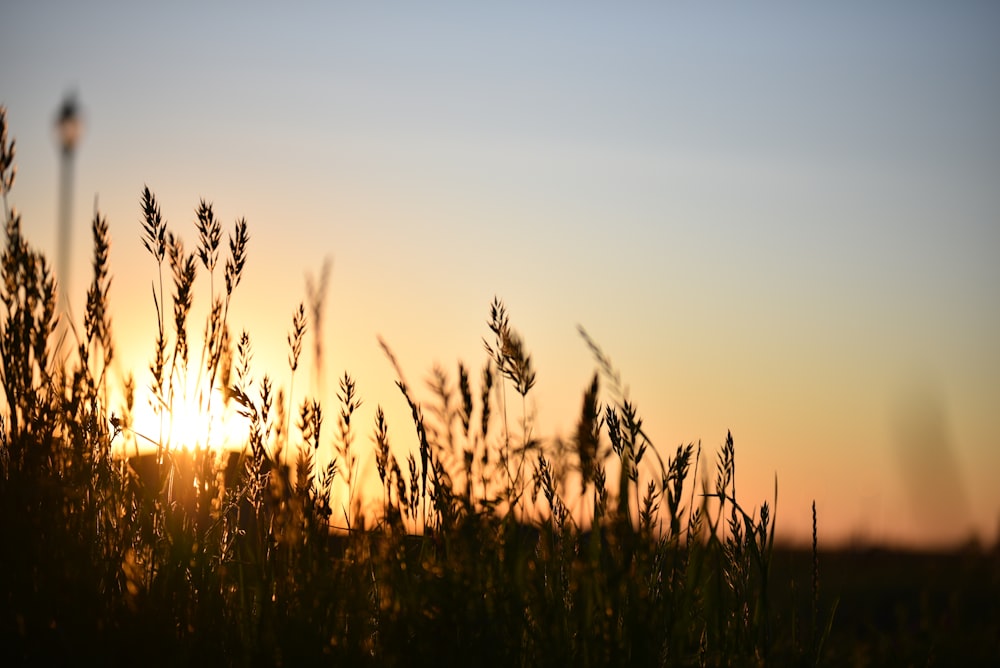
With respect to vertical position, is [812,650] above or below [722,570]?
below

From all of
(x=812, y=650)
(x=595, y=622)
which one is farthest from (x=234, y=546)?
(x=812, y=650)

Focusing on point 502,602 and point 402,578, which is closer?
point 502,602

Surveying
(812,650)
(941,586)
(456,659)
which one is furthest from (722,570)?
(941,586)

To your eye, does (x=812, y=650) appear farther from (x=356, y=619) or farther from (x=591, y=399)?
(x=356, y=619)

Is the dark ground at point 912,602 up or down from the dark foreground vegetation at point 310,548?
down

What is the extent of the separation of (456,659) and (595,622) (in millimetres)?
462

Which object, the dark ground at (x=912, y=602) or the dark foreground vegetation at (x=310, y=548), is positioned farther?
the dark ground at (x=912, y=602)

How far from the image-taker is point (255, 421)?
2268 mm

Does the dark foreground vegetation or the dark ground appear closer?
the dark foreground vegetation

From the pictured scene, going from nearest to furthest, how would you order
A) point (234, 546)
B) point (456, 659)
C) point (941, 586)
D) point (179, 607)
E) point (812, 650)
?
point (456, 659)
point (179, 607)
point (812, 650)
point (234, 546)
point (941, 586)

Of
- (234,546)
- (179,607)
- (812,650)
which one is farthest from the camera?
(234,546)

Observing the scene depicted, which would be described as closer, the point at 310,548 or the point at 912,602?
the point at 310,548

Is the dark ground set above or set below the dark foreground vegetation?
below

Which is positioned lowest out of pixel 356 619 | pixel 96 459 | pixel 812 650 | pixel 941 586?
pixel 941 586
